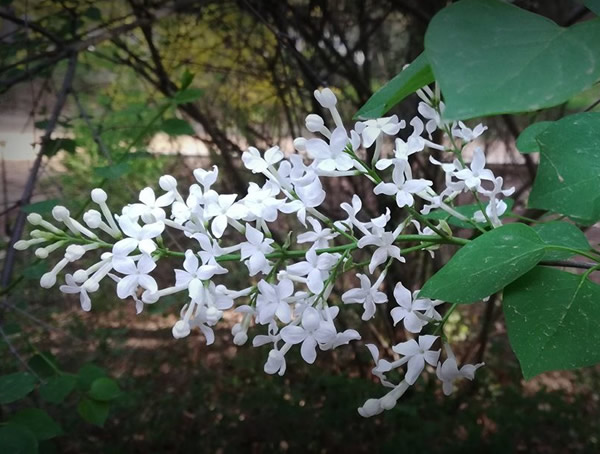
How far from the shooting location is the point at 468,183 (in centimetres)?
60

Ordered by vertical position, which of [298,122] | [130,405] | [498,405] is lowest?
[498,405]

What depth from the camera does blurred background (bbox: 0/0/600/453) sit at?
2.00 meters

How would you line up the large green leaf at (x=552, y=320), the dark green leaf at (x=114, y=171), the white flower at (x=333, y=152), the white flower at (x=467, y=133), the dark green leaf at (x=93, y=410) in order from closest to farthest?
the large green leaf at (x=552, y=320) < the white flower at (x=333, y=152) < the white flower at (x=467, y=133) < the dark green leaf at (x=114, y=171) < the dark green leaf at (x=93, y=410)

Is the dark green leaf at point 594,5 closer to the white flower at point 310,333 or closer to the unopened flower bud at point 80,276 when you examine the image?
the white flower at point 310,333

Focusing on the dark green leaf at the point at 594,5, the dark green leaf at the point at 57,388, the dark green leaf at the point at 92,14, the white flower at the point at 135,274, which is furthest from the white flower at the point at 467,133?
the dark green leaf at the point at 92,14

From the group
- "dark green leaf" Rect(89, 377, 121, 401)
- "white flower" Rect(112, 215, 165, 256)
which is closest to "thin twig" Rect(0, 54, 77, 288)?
"dark green leaf" Rect(89, 377, 121, 401)

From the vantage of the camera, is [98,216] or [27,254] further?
[27,254]

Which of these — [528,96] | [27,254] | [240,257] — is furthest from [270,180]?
[27,254]

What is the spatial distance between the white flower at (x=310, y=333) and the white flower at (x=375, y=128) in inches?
6.7

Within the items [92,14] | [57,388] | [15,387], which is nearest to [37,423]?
[15,387]

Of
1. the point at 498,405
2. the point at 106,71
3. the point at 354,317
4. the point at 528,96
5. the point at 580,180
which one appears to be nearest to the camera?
the point at 528,96

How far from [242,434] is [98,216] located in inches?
66.8

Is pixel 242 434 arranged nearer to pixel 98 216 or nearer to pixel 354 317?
pixel 354 317

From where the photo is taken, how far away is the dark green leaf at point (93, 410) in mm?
A: 1173
